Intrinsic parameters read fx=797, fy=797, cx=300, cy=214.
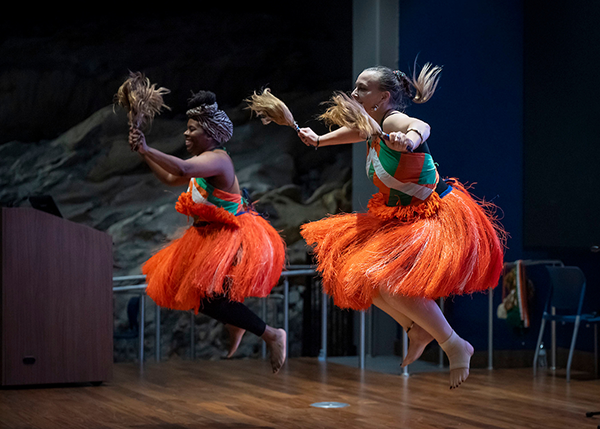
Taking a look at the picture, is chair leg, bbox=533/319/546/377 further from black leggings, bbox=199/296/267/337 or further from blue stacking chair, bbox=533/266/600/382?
black leggings, bbox=199/296/267/337

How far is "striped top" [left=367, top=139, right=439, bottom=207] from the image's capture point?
2.96m

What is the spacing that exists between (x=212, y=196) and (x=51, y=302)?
1.62m

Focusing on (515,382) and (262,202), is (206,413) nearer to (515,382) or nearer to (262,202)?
(515,382)

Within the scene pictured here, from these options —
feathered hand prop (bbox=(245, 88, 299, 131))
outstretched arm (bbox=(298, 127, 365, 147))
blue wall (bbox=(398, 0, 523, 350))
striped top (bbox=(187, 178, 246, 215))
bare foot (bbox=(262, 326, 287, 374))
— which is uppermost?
blue wall (bbox=(398, 0, 523, 350))

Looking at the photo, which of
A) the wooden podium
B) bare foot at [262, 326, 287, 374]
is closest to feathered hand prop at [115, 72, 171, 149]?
bare foot at [262, 326, 287, 374]

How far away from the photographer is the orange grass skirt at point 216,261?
3.60 meters

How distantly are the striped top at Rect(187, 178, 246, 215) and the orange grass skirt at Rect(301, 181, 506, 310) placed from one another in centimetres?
71

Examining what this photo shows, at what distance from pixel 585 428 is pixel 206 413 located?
70.7 inches

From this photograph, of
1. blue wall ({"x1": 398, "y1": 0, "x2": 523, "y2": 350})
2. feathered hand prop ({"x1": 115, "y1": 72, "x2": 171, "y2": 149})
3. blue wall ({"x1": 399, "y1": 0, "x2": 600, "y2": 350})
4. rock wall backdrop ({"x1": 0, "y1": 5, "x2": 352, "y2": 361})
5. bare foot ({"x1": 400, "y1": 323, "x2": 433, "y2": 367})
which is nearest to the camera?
feathered hand prop ({"x1": 115, "y1": 72, "x2": 171, "y2": 149})

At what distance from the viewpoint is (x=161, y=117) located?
694 centimetres

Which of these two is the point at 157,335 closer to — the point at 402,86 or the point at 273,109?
the point at 273,109

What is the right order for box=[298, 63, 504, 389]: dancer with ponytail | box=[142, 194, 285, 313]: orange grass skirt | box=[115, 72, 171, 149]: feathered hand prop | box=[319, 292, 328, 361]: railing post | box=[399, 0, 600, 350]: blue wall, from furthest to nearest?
box=[319, 292, 328, 361]: railing post → box=[399, 0, 600, 350]: blue wall → box=[142, 194, 285, 313]: orange grass skirt → box=[115, 72, 171, 149]: feathered hand prop → box=[298, 63, 504, 389]: dancer with ponytail

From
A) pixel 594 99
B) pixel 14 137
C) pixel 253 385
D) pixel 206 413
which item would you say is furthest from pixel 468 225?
pixel 14 137

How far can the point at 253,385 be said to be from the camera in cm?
495
